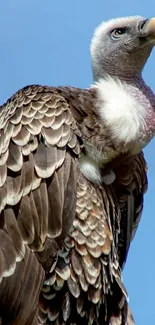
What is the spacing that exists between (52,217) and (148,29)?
6.33 feet

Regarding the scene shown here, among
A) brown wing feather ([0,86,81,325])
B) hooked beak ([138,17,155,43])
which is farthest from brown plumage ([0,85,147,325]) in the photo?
hooked beak ([138,17,155,43])

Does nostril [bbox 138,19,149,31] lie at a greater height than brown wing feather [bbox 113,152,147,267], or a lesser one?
greater

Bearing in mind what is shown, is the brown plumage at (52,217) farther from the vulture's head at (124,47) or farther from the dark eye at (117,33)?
the dark eye at (117,33)

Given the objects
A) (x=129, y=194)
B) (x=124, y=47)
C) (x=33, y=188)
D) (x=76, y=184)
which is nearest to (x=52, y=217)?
(x=33, y=188)

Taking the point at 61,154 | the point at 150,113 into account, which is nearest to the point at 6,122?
the point at 61,154

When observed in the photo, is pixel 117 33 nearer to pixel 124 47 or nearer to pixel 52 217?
pixel 124 47

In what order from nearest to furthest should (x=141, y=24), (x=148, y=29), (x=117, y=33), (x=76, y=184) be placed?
(x=76, y=184), (x=148, y=29), (x=141, y=24), (x=117, y=33)

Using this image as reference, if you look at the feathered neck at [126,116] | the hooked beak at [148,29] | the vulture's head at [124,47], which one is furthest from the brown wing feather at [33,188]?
the hooked beak at [148,29]

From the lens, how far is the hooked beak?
10250 mm

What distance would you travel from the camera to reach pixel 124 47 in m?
10.5

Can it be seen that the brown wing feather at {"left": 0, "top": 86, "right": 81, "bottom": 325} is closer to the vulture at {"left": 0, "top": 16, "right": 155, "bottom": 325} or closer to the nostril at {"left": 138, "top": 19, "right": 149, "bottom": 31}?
the vulture at {"left": 0, "top": 16, "right": 155, "bottom": 325}

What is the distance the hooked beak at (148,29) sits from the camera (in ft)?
33.6

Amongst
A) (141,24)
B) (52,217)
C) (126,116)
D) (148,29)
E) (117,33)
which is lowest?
(52,217)

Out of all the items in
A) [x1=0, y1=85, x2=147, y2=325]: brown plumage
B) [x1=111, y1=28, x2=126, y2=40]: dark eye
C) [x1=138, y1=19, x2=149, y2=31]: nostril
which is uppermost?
[x1=111, y1=28, x2=126, y2=40]: dark eye
